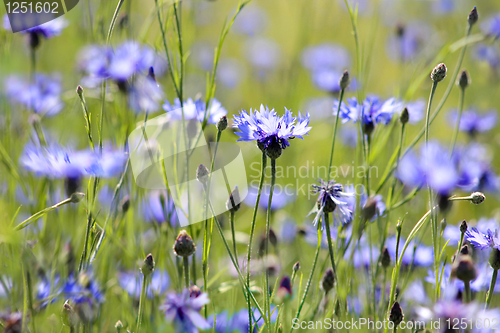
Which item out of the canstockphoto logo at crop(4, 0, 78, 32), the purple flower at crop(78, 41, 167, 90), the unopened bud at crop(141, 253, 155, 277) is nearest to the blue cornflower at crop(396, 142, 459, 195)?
the unopened bud at crop(141, 253, 155, 277)

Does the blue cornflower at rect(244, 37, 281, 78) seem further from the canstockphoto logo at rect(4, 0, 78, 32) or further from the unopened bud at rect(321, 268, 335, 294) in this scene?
the unopened bud at rect(321, 268, 335, 294)

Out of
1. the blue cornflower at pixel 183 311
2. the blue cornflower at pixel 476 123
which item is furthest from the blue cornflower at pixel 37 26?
the blue cornflower at pixel 476 123

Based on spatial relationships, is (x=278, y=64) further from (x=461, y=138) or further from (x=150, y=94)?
(x=150, y=94)

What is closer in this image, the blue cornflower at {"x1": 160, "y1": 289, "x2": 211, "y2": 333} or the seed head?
the blue cornflower at {"x1": 160, "y1": 289, "x2": 211, "y2": 333}

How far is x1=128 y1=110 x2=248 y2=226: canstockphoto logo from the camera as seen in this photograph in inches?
30.5

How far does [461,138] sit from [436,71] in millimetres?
1465

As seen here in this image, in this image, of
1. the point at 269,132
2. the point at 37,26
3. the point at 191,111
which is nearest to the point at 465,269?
the point at 269,132

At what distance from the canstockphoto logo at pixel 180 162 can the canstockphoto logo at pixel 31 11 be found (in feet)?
1.16

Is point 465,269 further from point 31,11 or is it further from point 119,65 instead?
point 31,11

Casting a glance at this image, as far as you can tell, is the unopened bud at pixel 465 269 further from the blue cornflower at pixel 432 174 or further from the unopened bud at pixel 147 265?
the unopened bud at pixel 147 265

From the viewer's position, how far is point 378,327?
0.72 metres

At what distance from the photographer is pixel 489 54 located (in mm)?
1733

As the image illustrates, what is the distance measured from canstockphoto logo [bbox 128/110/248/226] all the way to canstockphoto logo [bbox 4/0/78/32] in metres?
0.35

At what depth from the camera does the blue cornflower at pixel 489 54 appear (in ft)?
5.50
